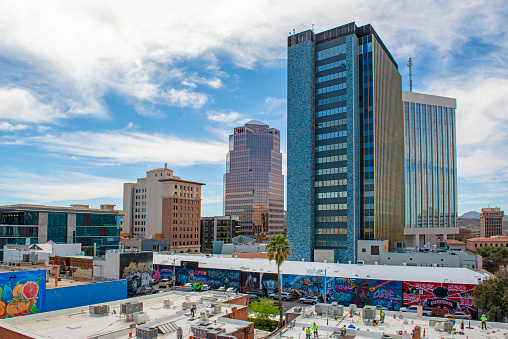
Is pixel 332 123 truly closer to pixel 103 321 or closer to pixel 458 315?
pixel 458 315

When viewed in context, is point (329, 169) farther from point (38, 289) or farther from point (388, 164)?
point (38, 289)

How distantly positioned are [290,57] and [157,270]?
62248 millimetres

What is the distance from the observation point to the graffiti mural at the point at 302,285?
67.6 metres

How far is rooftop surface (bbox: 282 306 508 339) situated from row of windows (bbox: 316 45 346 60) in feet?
239

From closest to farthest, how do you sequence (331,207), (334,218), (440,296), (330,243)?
(440,296), (330,243), (334,218), (331,207)

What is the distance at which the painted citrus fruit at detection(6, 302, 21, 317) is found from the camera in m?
38.2

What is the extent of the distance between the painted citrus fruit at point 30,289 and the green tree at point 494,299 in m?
52.0

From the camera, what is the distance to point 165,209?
6191 inches

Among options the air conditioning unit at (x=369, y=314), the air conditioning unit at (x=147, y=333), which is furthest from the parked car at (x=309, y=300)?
the air conditioning unit at (x=147, y=333)

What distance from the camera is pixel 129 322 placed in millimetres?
36844

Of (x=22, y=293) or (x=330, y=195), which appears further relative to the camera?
(x=330, y=195)

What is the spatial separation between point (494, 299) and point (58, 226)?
3799 inches

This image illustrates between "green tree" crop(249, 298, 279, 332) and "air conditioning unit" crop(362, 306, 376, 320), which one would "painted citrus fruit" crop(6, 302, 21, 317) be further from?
"air conditioning unit" crop(362, 306, 376, 320)

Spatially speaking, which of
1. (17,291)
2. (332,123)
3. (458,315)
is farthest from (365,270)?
(17,291)
